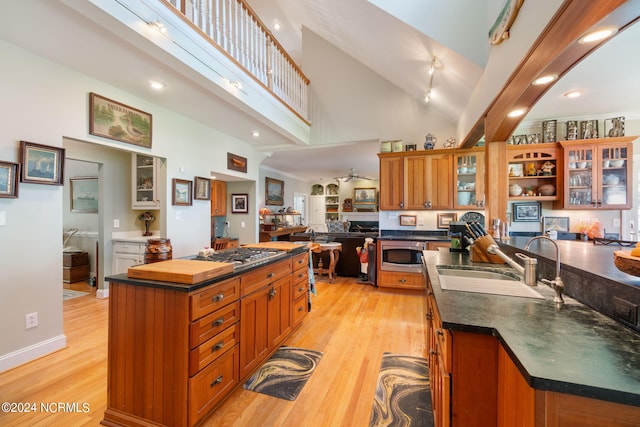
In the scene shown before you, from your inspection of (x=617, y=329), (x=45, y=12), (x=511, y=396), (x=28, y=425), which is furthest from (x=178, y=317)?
(x=45, y=12)

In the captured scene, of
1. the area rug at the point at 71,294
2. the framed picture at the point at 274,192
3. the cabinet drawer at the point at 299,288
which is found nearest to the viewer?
the cabinet drawer at the point at 299,288

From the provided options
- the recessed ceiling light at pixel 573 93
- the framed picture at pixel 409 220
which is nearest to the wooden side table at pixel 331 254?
the framed picture at pixel 409 220

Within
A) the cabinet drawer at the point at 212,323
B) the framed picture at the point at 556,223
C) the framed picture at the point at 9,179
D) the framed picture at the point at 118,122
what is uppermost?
the framed picture at the point at 118,122

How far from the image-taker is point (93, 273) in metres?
4.73

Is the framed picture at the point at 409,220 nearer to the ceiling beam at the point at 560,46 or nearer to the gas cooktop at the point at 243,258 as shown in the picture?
the ceiling beam at the point at 560,46

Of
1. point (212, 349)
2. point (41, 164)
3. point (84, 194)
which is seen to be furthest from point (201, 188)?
point (212, 349)

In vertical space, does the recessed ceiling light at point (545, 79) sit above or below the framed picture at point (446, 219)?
above

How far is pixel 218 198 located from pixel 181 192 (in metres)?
1.86

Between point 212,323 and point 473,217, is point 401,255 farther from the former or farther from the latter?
point 212,323

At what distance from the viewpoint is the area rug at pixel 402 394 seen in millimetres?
1674

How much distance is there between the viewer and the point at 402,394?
190 cm

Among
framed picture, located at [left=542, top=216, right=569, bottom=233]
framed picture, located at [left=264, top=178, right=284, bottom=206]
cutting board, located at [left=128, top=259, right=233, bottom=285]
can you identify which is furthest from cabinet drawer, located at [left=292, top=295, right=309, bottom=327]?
framed picture, located at [left=264, top=178, right=284, bottom=206]

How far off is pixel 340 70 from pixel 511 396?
515cm

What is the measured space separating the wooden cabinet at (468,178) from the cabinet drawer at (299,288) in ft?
9.23
